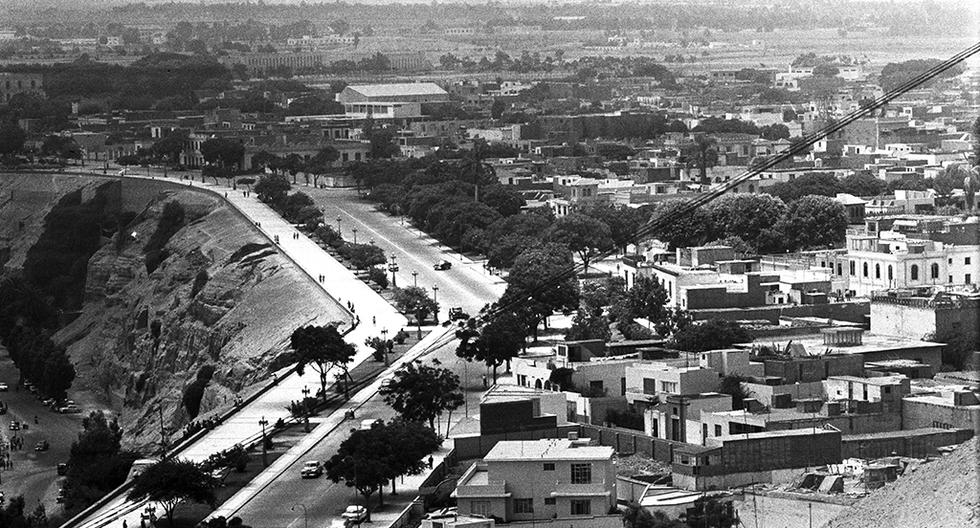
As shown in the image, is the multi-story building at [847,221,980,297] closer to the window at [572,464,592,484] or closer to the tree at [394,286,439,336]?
the tree at [394,286,439,336]

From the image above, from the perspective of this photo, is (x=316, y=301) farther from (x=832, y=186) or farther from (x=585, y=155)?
(x=585, y=155)

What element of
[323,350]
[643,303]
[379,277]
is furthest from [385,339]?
[379,277]

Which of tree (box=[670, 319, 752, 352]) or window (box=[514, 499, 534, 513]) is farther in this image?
tree (box=[670, 319, 752, 352])

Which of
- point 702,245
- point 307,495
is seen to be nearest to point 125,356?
point 702,245

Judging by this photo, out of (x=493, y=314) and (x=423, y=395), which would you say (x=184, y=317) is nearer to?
(x=493, y=314)

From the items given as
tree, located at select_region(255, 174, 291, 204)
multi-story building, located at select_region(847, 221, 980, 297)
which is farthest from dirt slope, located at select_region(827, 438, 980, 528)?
tree, located at select_region(255, 174, 291, 204)
